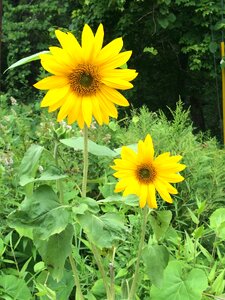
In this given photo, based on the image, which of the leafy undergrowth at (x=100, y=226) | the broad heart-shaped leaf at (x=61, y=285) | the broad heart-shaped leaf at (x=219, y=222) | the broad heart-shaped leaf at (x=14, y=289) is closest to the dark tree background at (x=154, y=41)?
the leafy undergrowth at (x=100, y=226)

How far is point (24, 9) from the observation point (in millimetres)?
11484

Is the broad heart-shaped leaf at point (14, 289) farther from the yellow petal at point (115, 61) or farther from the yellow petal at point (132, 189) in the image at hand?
the yellow petal at point (115, 61)

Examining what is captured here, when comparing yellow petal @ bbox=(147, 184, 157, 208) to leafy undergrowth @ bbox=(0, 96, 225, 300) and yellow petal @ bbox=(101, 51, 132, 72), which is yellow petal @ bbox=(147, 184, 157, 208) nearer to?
leafy undergrowth @ bbox=(0, 96, 225, 300)

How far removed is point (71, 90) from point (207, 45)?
21.8ft

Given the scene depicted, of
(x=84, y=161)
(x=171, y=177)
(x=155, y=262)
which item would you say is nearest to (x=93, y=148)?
(x=84, y=161)

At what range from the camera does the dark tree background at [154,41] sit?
748cm

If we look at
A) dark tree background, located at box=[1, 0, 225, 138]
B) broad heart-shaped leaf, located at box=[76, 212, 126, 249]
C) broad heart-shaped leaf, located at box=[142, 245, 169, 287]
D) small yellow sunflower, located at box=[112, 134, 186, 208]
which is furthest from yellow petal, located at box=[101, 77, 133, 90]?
dark tree background, located at box=[1, 0, 225, 138]

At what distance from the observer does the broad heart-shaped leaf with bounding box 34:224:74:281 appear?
1120mm

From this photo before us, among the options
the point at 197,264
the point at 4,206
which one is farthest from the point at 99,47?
the point at 4,206

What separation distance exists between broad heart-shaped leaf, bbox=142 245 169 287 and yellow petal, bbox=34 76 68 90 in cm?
46

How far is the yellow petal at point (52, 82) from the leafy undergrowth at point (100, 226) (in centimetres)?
15

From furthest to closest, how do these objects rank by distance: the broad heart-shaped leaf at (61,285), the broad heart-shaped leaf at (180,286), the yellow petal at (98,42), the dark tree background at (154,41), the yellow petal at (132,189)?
the dark tree background at (154,41), the broad heart-shaped leaf at (61,285), the broad heart-shaped leaf at (180,286), the yellow petal at (132,189), the yellow petal at (98,42)

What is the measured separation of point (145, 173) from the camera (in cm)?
119

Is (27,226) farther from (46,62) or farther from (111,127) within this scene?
(111,127)
